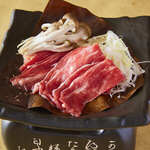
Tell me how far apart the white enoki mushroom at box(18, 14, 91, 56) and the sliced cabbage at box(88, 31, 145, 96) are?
0.17m

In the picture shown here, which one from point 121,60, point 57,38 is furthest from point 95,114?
point 57,38

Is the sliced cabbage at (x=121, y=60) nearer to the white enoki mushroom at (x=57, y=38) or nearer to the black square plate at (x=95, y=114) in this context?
the black square plate at (x=95, y=114)

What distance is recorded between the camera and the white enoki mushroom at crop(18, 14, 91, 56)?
72.5 inches

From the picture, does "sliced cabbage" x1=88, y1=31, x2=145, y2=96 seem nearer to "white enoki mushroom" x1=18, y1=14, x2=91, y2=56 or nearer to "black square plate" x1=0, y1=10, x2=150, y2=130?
"black square plate" x1=0, y1=10, x2=150, y2=130

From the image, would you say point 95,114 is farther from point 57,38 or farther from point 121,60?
point 57,38

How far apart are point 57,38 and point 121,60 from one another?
0.41 metres

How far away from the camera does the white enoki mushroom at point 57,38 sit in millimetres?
1841

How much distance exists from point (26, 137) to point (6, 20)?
1454mm

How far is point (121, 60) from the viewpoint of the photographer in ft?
5.84

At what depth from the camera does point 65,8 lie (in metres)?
2.12

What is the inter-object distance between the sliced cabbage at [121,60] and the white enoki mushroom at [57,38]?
17 cm

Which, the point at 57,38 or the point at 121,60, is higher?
the point at 57,38

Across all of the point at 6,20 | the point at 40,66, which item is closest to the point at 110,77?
the point at 40,66

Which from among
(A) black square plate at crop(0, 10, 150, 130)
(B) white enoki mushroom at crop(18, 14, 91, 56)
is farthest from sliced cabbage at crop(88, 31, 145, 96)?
(B) white enoki mushroom at crop(18, 14, 91, 56)
